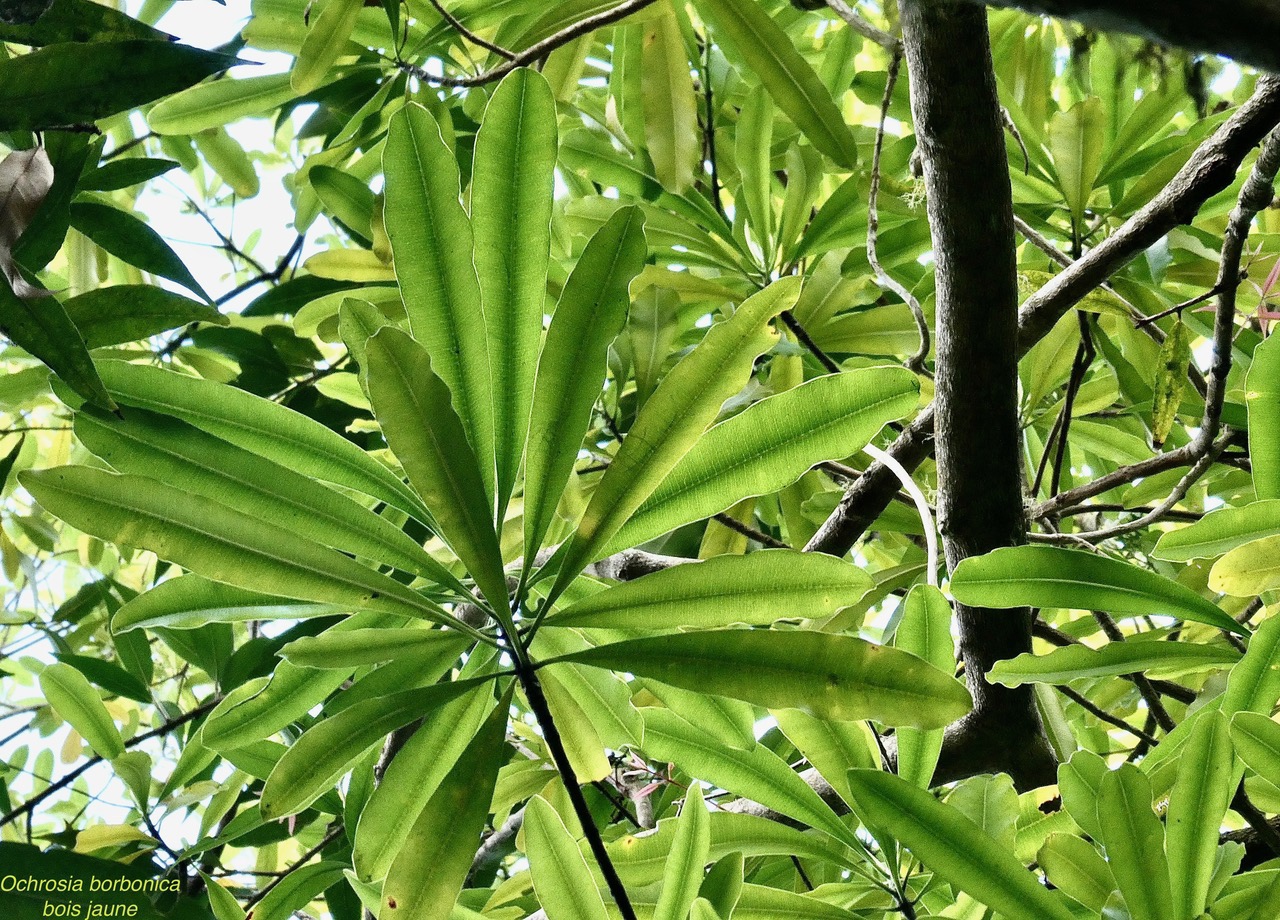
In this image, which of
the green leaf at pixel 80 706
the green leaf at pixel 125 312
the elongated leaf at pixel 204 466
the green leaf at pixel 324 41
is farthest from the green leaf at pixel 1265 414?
the green leaf at pixel 80 706

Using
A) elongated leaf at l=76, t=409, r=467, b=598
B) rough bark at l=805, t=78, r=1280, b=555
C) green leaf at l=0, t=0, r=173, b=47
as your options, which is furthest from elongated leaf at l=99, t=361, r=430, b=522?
rough bark at l=805, t=78, r=1280, b=555

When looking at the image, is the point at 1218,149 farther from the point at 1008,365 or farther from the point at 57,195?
the point at 57,195

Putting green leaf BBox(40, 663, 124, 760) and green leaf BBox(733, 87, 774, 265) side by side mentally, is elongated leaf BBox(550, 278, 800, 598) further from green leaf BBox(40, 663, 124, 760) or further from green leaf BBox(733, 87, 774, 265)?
green leaf BBox(40, 663, 124, 760)

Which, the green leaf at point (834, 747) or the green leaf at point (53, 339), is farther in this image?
the green leaf at point (834, 747)

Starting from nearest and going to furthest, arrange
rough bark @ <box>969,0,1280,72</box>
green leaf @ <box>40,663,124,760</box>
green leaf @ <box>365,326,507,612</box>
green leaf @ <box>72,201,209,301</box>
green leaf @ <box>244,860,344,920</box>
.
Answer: rough bark @ <box>969,0,1280,72</box>, green leaf @ <box>365,326,507,612</box>, green leaf @ <box>72,201,209,301</box>, green leaf @ <box>244,860,344,920</box>, green leaf @ <box>40,663,124,760</box>

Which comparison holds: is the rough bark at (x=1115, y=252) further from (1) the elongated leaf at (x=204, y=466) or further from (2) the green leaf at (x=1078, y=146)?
(1) the elongated leaf at (x=204, y=466)
